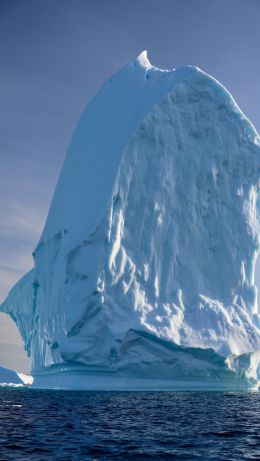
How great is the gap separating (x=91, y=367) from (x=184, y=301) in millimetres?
5375

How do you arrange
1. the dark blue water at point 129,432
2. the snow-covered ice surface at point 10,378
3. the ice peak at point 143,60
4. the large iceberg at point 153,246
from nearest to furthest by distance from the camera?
1. the dark blue water at point 129,432
2. the large iceberg at point 153,246
3. the ice peak at point 143,60
4. the snow-covered ice surface at point 10,378

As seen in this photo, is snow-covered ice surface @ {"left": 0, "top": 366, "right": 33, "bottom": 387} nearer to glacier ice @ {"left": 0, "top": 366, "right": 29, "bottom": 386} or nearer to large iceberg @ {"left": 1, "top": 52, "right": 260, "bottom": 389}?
glacier ice @ {"left": 0, "top": 366, "right": 29, "bottom": 386}

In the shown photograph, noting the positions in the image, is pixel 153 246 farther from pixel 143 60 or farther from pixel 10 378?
pixel 10 378

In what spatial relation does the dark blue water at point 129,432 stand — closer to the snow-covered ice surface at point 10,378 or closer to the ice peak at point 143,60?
the ice peak at point 143,60

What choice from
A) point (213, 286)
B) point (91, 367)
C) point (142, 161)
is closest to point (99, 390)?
point (91, 367)

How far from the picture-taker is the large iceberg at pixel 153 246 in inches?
962

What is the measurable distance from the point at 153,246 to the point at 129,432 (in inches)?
619

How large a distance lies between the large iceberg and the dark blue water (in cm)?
709

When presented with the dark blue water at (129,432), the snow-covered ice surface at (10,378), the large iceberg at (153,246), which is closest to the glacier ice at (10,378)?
the snow-covered ice surface at (10,378)

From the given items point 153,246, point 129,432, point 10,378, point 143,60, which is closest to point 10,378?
point 10,378

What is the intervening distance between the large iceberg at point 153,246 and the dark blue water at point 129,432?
709cm

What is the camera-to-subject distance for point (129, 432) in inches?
445

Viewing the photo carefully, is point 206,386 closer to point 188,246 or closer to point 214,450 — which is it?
point 188,246

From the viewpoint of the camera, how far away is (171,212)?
27719 mm
